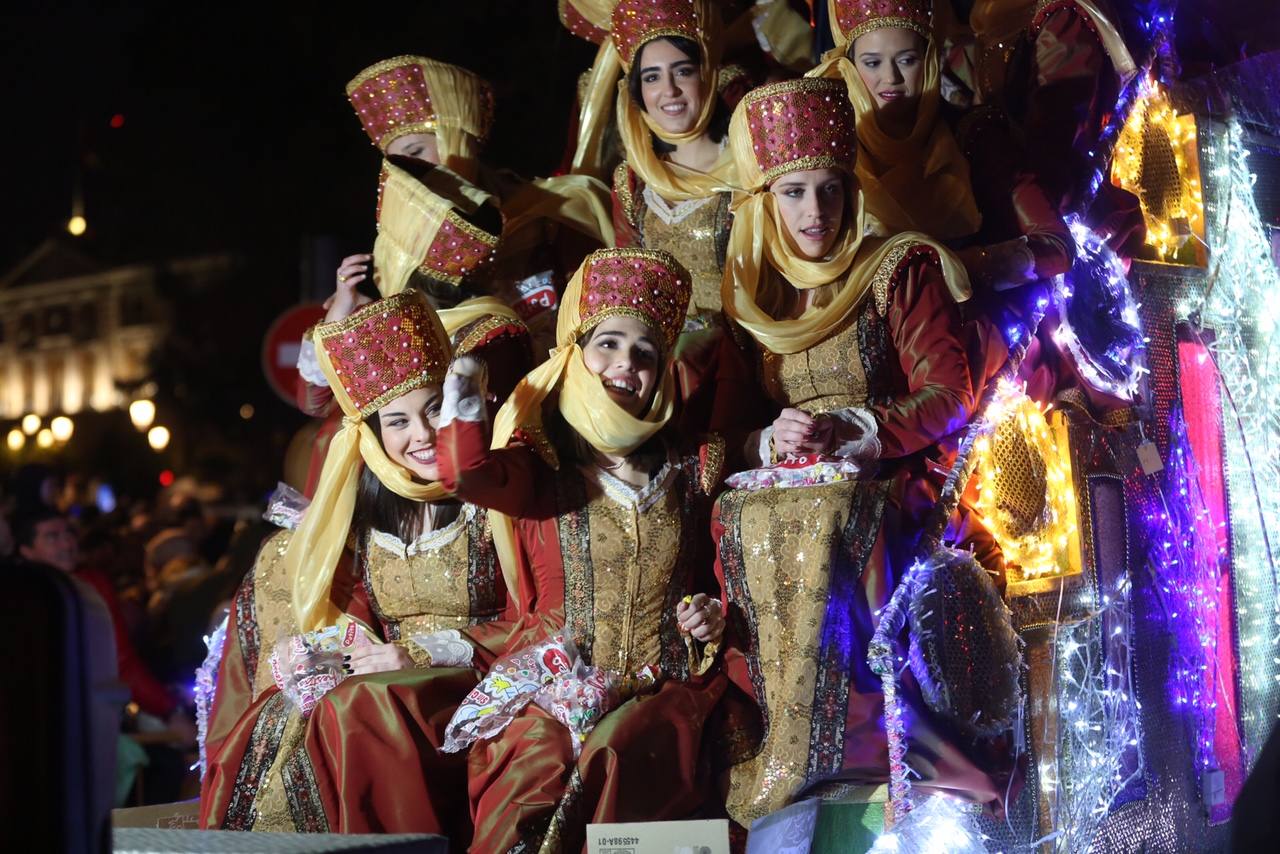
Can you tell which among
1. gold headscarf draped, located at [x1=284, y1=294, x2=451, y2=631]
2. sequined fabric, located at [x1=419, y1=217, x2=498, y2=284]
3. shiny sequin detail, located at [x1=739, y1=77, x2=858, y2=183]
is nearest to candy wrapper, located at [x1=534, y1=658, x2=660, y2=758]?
gold headscarf draped, located at [x1=284, y1=294, x2=451, y2=631]

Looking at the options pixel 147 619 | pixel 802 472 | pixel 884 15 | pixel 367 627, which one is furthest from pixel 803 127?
pixel 147 619

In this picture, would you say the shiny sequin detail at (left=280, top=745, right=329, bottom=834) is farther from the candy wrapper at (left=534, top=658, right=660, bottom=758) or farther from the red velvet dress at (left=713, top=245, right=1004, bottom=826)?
the red velvet dress at (left=713, top=245, right=1004, bottom=826)

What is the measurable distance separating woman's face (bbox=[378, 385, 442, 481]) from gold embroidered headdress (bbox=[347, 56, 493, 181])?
1.25 m

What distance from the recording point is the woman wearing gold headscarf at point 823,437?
4293 mm

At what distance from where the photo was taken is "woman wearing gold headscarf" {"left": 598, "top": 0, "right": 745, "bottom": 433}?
5.44 meters

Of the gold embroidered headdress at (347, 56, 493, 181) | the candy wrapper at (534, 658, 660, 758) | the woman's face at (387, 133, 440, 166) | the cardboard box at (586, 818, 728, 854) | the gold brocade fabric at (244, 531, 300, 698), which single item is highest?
the gold embroidered headdress at (347, 56, 493, 181)

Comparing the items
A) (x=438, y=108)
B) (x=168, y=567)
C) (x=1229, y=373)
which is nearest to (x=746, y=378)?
(x=438, y=108)

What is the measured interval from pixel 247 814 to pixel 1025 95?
362 cm

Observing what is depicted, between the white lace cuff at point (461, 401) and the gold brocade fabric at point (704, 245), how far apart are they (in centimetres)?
114

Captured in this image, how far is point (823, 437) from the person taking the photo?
14.3 ft

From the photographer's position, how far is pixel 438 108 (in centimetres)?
577

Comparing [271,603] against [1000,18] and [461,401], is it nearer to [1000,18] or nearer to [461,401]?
[461,401]

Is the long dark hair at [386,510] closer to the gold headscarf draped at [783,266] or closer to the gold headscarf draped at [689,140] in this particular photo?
the gold headscarf draped at [783,266]

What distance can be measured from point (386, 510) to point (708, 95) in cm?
189
